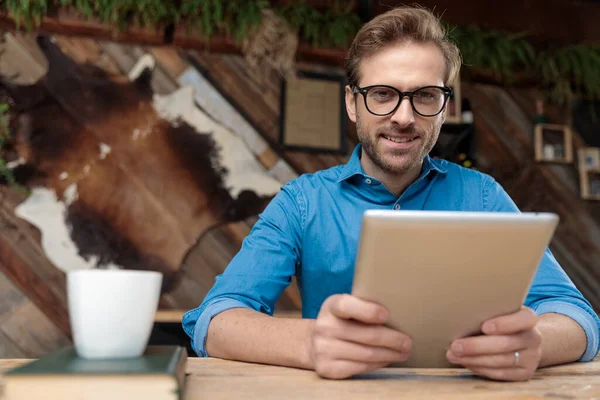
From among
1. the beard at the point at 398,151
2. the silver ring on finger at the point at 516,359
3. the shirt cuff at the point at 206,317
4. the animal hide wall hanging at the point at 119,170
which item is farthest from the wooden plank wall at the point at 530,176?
the silver ring on finger at the point at 516,359

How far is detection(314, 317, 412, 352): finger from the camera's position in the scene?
2.59 feet

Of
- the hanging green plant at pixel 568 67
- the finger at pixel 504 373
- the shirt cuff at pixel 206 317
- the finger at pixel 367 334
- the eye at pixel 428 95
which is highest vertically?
the hanging green plant at pixel 568 67

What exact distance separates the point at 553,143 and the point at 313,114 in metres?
1.84

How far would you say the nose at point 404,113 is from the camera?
1.37 meters

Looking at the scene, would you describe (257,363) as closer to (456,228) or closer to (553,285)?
(456,228)

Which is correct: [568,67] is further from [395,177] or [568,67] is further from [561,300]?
[561,300]

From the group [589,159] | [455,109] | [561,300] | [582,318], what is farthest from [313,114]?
[582,318]

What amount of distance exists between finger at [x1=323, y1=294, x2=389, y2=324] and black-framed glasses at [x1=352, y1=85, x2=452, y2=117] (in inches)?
28.9

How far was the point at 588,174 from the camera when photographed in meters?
3.81

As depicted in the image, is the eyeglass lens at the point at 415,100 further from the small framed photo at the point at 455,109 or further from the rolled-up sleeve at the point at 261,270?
the small framed photo at the point at 455,109

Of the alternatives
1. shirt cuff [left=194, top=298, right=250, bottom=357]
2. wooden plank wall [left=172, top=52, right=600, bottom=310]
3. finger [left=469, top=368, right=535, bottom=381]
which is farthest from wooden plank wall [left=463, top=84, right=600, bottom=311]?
finger [left=469, top=368, right=535, bottom=381]

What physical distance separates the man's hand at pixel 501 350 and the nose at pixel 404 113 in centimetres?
67

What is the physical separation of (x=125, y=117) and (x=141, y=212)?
1.83 ft

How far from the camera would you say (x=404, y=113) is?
137cm
